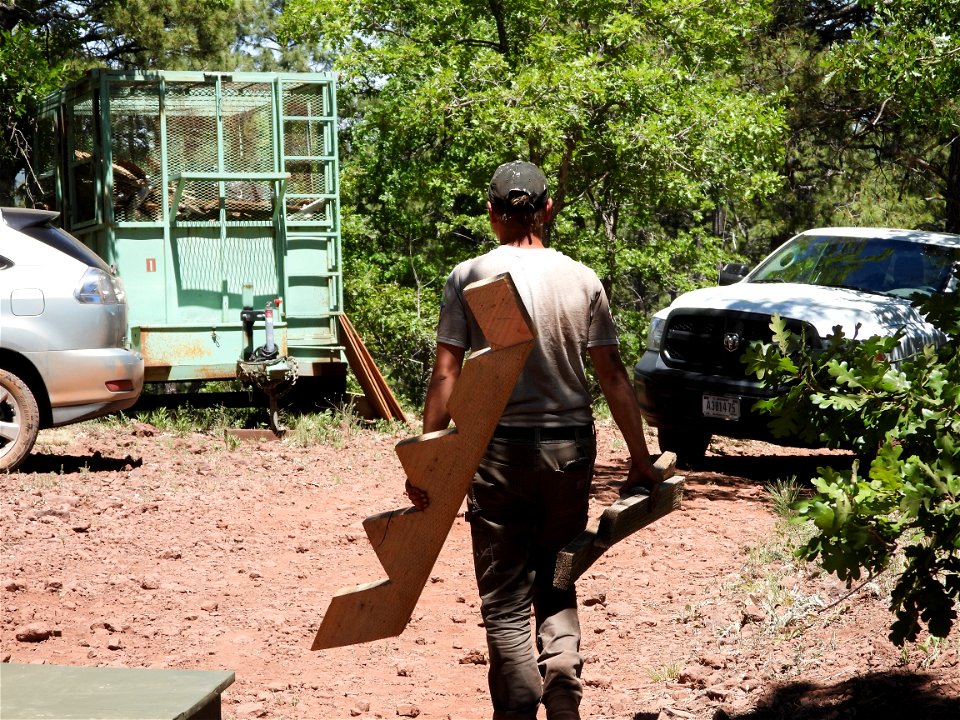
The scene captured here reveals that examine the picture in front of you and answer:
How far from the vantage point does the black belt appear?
12.5 ft

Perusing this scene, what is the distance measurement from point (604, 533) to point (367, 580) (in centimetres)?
351

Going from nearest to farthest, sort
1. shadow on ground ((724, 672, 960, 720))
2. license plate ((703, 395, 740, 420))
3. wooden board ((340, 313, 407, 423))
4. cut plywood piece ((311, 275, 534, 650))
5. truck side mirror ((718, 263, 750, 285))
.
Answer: cut plywood piece ((311, 275, 534, 650))
shadow on ground ((724, 672, 960, 720))
license plate ((703, 395, 740, 420))
truck side mirror ((718, 263, 750, 285))
wooden board ((340, 313, 407, 423))

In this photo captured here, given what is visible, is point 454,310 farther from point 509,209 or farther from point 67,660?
point 67,660

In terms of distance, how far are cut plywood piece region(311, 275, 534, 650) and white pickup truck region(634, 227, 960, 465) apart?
220 inches

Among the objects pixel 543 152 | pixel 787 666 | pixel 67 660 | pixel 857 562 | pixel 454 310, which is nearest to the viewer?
pixel 857 562

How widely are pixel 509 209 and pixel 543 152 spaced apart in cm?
1260

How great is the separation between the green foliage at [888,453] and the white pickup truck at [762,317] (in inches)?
171

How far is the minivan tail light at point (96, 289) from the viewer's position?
8844 millimetres

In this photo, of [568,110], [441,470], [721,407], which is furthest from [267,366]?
[441,470]

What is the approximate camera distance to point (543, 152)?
16.3 metres

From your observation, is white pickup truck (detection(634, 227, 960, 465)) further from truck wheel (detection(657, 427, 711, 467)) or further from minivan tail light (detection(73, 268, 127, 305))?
minivan tail light (detection(73, 268, 127, 305))

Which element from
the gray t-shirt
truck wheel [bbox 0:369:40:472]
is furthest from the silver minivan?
the gray t-shirt

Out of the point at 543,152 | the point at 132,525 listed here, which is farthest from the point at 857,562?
the point at 543,152

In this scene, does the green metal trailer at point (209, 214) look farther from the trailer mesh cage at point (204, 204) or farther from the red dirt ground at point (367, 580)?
the red dirt ground at point (367, 580)
